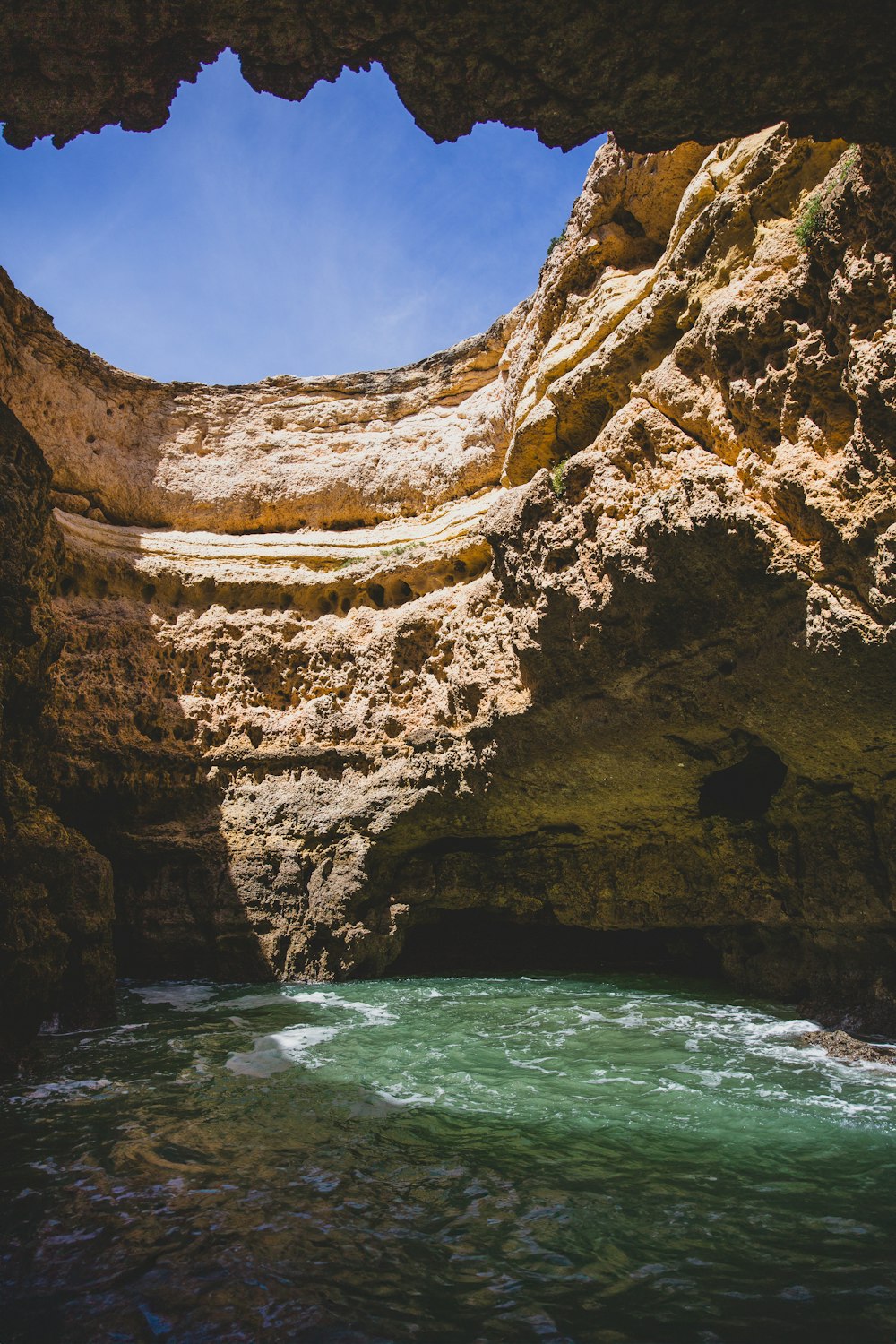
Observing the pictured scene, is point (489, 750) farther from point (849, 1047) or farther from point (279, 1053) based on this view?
point (849, 1047)

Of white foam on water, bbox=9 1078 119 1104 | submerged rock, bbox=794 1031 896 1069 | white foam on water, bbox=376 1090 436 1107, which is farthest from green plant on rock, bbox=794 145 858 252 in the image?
white foam on water, bbox=9 1078 119 1104

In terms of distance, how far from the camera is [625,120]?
3799mm

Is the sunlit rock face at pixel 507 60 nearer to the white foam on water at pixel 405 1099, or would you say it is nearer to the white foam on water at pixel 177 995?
the white foam on water at pixel 405 1099

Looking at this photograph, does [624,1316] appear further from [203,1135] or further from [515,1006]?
[515,1006]

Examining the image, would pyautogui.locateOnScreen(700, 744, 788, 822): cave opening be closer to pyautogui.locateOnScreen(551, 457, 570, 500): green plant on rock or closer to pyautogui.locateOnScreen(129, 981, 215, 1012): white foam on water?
pyautogui.locateOnScreen(551, 457, 570, 500): green plant on rock

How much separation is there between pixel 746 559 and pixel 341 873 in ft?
24.0

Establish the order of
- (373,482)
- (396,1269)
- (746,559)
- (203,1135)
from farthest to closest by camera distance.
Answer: (373,482) → (746,559) → (203,1135) → (396,1269)

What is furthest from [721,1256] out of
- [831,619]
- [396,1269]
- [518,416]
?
[518,416]

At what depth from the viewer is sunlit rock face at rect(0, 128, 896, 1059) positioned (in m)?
6.35

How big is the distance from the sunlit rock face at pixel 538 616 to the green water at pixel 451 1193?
313cm

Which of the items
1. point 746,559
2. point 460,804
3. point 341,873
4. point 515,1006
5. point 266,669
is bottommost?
point 515,1006

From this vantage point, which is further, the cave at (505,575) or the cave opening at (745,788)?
the cave opening at (745,788)

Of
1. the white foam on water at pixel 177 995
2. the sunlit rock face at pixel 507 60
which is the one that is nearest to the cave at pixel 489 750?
the sunlit rock face at pixel 507 60

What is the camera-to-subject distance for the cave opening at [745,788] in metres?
9.25
